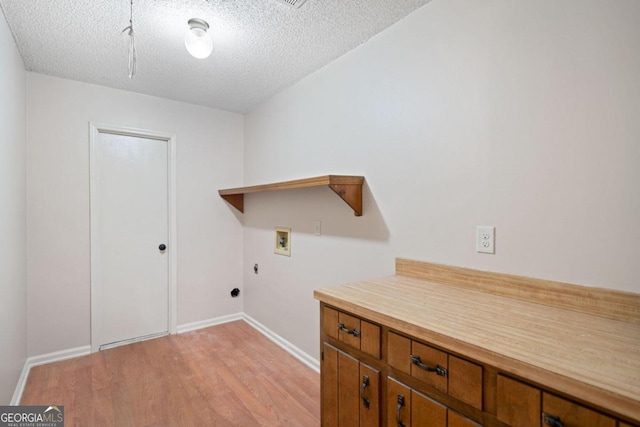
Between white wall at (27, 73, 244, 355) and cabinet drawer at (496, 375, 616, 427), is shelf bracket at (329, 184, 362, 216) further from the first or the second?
white wall at (27, 73, 244, 355)

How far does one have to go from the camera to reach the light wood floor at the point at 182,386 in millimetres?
1928

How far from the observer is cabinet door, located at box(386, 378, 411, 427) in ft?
3.67

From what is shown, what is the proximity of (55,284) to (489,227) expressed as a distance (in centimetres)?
321

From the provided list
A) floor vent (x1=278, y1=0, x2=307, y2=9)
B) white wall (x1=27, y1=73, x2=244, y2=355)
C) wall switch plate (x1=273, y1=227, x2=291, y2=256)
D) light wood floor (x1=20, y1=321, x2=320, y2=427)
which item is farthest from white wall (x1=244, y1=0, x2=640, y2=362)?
white wall (x1=27, y1=73, x2=244, y2=355)

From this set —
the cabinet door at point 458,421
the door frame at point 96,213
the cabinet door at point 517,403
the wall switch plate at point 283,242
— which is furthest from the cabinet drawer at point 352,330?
the door frame at point 96,213

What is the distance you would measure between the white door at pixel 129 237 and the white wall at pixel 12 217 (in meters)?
0.49

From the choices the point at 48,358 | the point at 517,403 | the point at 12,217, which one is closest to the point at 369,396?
the point at 517,403

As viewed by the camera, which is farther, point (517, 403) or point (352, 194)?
point (352, 194)

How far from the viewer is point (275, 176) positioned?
119 inches

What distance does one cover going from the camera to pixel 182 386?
225 centimetres

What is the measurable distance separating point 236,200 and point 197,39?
1922 mm

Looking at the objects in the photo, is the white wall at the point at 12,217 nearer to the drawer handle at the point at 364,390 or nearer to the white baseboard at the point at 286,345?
the white baseboard at the point at 286,345

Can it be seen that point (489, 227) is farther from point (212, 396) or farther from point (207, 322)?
point (207, 322)

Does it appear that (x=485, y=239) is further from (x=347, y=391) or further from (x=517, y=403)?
(x=347, y=391)
